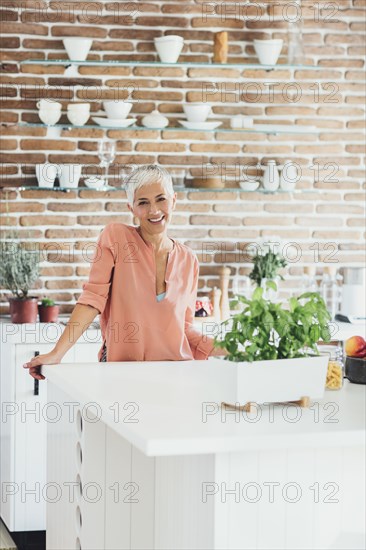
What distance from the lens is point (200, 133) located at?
17.3ft

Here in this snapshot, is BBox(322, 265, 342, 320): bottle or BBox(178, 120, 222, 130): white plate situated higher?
BBox(178, 120, 222, 130): white plate

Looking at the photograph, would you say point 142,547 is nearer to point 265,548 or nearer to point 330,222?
point 265,548

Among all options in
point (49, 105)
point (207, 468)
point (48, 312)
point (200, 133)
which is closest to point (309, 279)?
point (200, 133)

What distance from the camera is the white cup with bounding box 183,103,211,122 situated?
511 centimetres

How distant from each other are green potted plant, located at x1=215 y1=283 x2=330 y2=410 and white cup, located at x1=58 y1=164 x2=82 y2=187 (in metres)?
2.65

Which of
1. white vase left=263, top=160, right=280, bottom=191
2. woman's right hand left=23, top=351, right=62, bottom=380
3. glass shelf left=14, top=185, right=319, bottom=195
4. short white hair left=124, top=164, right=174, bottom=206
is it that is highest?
white vase left=263, top=160, right=280, bottom=191

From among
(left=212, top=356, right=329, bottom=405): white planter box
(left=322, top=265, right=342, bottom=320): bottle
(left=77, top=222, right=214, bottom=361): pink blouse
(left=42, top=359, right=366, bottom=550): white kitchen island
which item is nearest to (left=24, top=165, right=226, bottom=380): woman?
(left=77, top=222, right=214, bottom=361): pink blouse

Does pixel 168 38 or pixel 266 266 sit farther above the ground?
pixel 168 38

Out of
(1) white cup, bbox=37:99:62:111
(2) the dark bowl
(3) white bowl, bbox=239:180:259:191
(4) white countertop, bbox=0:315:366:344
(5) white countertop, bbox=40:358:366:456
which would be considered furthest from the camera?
(3) white bowl, bbox=239:180:259:191

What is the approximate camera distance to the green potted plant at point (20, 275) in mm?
4742

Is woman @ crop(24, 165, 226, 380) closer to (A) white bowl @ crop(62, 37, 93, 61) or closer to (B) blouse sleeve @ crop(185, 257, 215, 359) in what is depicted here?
(B) blouse sleeve @ crop(185, 257, 215, 359)

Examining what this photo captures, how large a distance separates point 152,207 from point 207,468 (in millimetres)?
1401

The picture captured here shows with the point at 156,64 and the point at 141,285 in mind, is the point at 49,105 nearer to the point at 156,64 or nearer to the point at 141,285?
the point at 156,64

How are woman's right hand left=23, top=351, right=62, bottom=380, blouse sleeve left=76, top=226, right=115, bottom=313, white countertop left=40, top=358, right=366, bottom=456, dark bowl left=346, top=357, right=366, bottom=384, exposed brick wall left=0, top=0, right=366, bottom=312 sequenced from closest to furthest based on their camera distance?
1. white countertop left=40, top=358, right=366, bottom=456
2. dark bowl left=346, top=357, right=366, bottom=384
3. woman's right hand left=23, top=351, right=62, bottom=380
4. blouse sleeve left=76, top=226, right=115, bottom=313
5. exposed brick wall left=0, top=0, right=366, bottom=312
